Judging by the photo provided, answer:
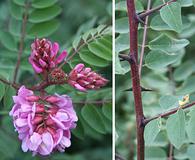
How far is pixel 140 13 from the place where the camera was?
3.33 feet

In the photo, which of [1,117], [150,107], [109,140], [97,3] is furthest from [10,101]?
[97,3]

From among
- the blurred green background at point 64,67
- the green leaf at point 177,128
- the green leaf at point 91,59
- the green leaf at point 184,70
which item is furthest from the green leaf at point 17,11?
the green leaf at point 177,128

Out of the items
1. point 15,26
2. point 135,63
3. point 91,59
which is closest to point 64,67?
point 91,59

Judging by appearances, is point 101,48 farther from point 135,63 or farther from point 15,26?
point 15,26

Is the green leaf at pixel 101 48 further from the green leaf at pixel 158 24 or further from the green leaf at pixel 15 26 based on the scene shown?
the green leaf at pixel 15 26

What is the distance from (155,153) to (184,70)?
0.94 feet

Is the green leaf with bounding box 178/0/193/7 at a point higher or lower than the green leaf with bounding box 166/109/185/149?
higher

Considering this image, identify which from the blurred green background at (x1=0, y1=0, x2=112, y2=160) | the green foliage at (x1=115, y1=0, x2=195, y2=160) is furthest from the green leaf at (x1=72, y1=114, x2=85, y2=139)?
the green foliage at (x1=115, y1=0, x2=195, y2=160)

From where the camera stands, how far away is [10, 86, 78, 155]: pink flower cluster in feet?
3.02

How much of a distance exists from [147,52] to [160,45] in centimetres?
10

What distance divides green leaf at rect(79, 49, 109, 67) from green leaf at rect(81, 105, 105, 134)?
0.35 feet

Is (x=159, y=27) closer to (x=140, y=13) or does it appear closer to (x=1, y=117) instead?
(x=140, y=13)

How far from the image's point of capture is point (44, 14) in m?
1.40

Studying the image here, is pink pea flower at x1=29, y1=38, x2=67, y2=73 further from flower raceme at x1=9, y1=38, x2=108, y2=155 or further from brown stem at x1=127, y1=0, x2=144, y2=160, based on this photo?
brown stem at x1=127, y1=0, x2=144, y2=160
